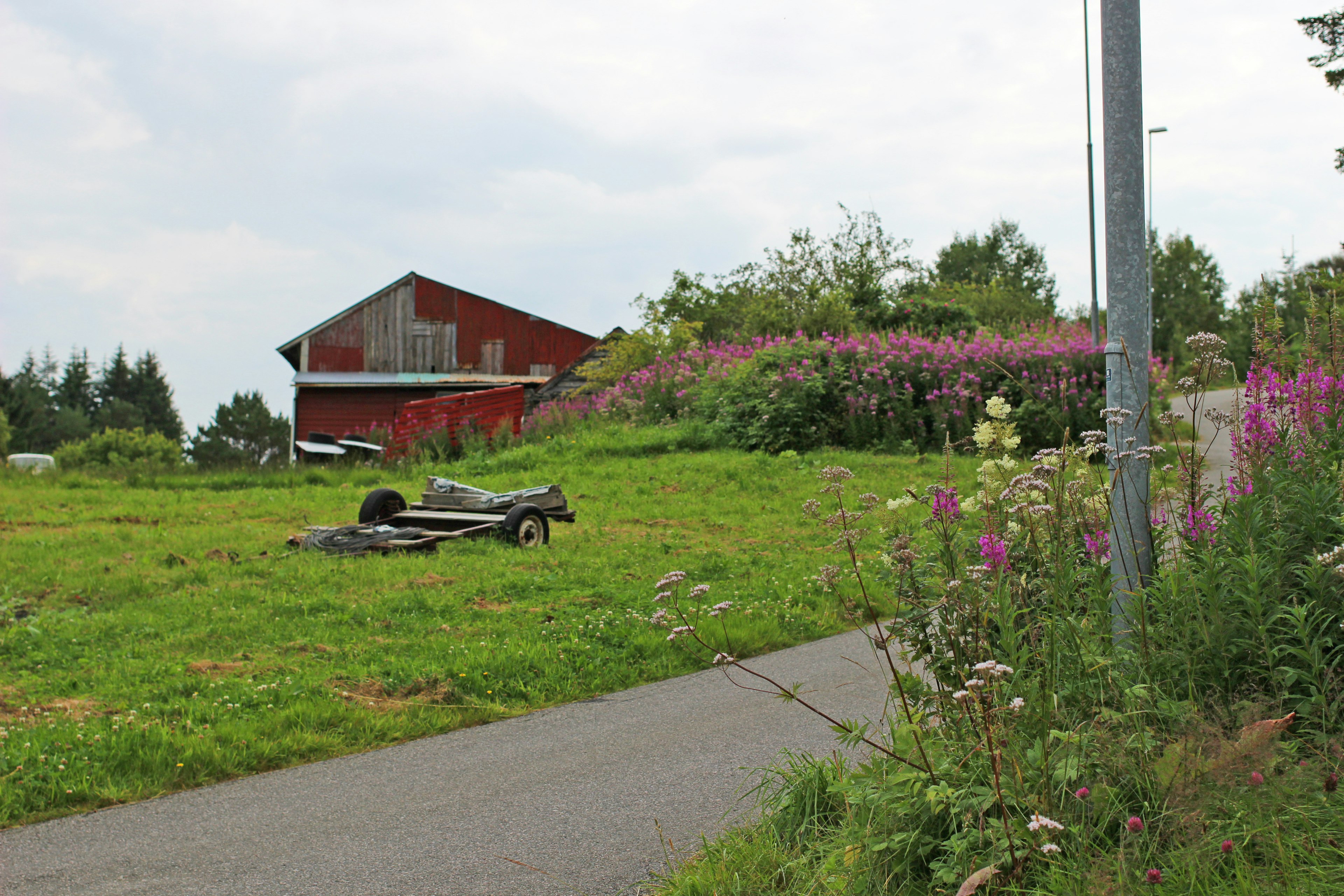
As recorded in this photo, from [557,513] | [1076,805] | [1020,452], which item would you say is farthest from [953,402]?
[1076,805]

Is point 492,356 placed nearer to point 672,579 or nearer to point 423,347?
point 423,347

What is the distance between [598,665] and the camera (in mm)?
6031

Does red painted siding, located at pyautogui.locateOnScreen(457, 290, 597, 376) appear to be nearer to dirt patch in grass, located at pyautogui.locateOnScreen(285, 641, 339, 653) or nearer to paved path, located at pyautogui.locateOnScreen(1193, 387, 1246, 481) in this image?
paved path, located at pyautogui.locateOnScreen(1193, 387, 1246, 481)

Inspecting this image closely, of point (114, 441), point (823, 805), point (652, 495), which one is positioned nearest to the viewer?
point (823, 805)

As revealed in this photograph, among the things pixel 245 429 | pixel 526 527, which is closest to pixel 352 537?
pixel 526 527

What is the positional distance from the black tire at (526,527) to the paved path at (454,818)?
15.2 ft

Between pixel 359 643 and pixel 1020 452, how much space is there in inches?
486

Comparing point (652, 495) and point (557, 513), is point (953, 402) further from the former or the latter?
point (557, 513)

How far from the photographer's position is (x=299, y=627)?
21.8 feet

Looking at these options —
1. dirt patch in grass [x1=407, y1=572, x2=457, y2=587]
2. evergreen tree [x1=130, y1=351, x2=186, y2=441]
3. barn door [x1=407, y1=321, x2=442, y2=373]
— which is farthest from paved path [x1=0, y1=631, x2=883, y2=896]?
evergreen tree [x1=130, y1=351, x2=186, y2=441]

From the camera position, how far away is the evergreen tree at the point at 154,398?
3912 inches

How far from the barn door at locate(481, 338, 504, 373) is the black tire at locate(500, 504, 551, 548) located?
101ft

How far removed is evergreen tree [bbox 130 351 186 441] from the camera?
9938 centimetres

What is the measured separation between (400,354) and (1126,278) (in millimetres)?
38239
